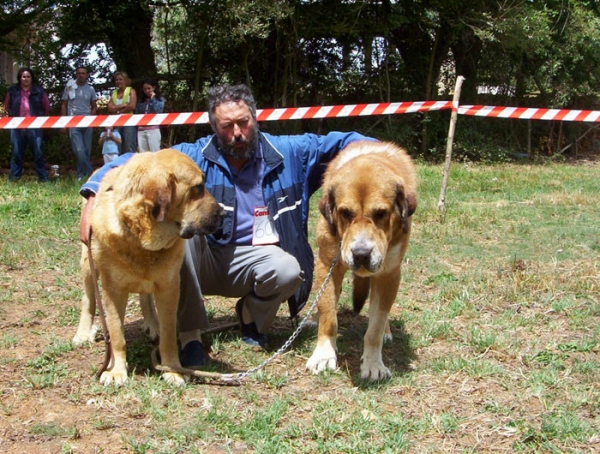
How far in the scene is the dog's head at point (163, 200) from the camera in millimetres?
3180

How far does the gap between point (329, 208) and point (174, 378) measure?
1256mm

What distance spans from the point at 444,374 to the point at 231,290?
1.45 meters

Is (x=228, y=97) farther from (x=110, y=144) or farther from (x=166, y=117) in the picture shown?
(x=110, y=144)

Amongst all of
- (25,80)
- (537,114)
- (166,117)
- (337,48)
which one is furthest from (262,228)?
(337,48)

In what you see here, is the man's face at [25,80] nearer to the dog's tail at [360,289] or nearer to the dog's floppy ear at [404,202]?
the dog's tail at [360,289]

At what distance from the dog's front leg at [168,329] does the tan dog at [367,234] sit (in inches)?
30.5

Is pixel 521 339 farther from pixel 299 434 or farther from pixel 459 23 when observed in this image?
pixel 459 23

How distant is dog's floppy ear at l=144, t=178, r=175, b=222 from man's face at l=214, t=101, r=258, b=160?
998mm

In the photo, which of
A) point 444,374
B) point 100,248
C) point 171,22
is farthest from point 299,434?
point 171,22

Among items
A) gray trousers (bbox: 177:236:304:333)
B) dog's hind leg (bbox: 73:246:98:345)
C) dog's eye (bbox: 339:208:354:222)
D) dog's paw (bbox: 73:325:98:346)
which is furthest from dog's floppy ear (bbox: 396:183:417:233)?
dog's paw (bbox: 73:325:98:346)

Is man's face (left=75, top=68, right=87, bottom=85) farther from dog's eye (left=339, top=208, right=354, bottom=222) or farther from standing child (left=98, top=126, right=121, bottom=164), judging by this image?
dog's eye (left=339, top=208, right=354, bottom=222)

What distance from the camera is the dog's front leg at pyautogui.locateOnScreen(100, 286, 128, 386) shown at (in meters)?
3.41

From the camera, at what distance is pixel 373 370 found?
362 centimetres

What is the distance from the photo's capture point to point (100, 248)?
3338mm
